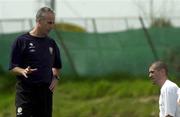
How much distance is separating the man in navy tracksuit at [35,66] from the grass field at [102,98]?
18.7ft

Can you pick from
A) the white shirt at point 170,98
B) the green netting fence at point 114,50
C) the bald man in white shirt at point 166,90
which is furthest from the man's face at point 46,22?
the green netting fence at point 114,50

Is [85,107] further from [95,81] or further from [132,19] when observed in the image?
[132,19]

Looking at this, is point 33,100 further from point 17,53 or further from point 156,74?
point 156,74

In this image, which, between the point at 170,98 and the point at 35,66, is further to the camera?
the point at 35,66

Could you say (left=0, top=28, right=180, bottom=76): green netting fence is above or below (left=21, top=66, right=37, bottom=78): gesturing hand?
below

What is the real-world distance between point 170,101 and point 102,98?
332 inches

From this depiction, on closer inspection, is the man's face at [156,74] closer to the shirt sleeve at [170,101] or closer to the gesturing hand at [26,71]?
the shirt sleeve at [170,101]

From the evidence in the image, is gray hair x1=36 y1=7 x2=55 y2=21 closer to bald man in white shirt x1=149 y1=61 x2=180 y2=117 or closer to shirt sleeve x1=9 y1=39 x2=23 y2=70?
shirt sleeve x1=9 y1=39 x2=23 y2=70

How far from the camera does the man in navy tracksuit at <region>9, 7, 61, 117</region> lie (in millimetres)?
9539

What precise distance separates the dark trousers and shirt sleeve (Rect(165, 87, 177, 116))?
176cm

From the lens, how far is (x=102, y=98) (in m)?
17.1

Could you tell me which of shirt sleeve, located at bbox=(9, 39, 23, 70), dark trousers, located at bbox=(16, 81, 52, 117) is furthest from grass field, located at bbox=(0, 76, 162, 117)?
shirt sleeve, located at bbox=(9, 39, 23, 70)

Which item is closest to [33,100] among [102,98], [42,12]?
[42,12]

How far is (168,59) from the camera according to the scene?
1788 cm
